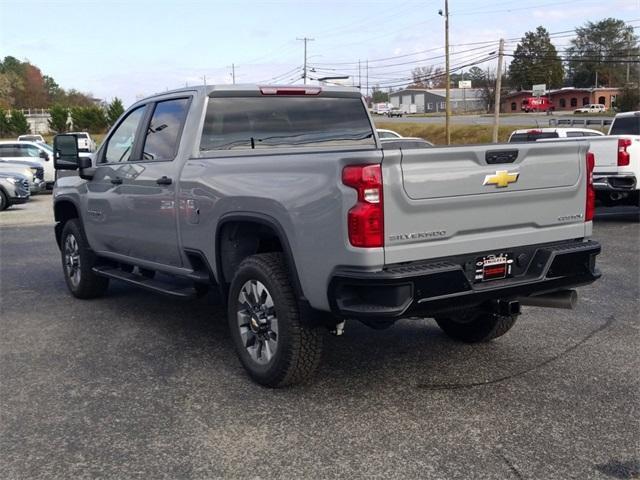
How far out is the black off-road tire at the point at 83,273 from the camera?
23.1 feet

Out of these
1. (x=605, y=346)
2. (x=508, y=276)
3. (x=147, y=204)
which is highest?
(x=147, y=204)

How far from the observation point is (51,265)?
Result: 31.0 feet

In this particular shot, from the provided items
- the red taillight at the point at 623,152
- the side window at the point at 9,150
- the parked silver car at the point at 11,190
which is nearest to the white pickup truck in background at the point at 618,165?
the red taillight at the point at 623,152

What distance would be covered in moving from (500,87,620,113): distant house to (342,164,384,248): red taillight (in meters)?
101

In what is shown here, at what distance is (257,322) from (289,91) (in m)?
2.21

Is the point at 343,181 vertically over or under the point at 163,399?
over

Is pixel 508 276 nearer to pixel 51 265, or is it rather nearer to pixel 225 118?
pixel 225 118

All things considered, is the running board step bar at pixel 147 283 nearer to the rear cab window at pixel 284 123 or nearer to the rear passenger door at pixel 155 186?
the rear passenger door at pixel 155 186

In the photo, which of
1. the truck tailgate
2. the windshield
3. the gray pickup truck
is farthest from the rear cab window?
the windshield

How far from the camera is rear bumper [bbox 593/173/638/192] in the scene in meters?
11.8

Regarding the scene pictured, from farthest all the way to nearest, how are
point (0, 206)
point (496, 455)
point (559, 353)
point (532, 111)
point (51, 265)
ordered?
point (532, 111) → point (0, 206) → point (51, 265) → point (559, 353) → point (496, 455)

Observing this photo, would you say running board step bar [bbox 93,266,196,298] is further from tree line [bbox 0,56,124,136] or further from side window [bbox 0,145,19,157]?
tree line [bbox 0,56,124,136]

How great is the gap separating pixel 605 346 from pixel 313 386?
2.34 meters

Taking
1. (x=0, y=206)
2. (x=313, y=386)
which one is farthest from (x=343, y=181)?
(x=0, y=206)
